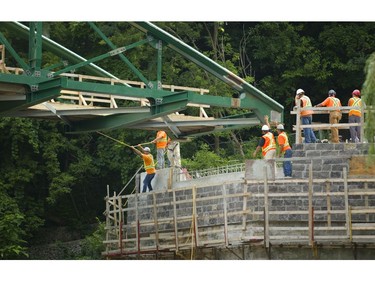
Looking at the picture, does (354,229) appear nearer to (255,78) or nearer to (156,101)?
(156,101)

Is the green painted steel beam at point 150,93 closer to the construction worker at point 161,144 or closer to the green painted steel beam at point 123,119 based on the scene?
the green painted steel beam at point 123,119

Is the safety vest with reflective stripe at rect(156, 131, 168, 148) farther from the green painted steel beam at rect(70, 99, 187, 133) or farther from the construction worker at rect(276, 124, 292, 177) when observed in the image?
the construction worker at rect(276, 124, 292, 177)

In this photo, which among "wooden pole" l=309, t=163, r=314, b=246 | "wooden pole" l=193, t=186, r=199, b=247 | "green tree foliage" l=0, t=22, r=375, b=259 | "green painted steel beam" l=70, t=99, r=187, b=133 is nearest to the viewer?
"wooden pole" l=309, t=163, r=314, b=246

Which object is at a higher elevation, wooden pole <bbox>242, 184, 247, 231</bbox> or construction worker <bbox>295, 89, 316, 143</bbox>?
construction worker <bbox>295, 89, 316, 143</bbox>

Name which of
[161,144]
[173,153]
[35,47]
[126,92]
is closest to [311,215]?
[126,92]

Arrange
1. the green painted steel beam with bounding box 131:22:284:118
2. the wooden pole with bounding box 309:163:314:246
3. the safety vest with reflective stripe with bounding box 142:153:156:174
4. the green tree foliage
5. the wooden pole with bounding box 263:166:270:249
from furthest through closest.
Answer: the green tree foliage → the safety vest with reflective stripe with bounding box 142:153:156:174 → the green painted steel beam with bounding box 131:22:284:118 → the wooden pole with bounding box 263:166:270:249 → the wooden pole with bounding box 309:163:314:246

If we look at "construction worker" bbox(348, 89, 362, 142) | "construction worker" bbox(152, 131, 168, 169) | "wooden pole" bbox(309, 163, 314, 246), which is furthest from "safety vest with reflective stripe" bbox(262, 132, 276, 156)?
"construction worker" bbox(152, 131, 168, 169)

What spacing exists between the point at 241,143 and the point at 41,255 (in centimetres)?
752

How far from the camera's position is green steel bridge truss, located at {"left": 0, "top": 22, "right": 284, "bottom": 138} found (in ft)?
124

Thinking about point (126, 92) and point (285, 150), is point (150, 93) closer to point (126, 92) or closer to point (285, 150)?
point (126, 92)

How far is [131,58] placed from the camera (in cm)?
5531

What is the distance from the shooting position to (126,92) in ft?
130

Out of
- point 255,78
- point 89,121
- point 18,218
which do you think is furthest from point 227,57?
point 89,121

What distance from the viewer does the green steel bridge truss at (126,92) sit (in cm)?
3791
